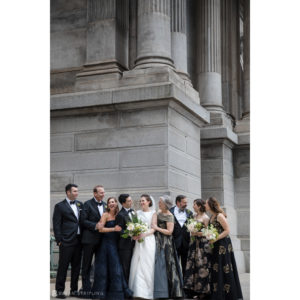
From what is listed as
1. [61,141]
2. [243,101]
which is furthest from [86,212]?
[243,101]

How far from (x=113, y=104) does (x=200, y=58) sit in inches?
306

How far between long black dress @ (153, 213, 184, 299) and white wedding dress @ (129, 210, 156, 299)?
101 mm

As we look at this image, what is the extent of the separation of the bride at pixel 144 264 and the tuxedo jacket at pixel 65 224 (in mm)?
1255

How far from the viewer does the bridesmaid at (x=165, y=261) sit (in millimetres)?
10523

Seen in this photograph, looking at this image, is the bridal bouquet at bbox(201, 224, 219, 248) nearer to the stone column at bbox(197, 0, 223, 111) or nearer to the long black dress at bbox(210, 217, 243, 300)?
the long black dress at bbox(210, 217, 243, 300)

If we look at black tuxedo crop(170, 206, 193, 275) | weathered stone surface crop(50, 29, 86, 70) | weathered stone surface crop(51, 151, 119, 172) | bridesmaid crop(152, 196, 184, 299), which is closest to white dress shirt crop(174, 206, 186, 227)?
black tuxedo crop(170, 206, 193, 275)

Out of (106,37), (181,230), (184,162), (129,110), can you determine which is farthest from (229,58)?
(181,230)

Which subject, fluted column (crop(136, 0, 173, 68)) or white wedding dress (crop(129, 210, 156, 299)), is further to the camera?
fluted column (crop(136, 0, 173, 68))

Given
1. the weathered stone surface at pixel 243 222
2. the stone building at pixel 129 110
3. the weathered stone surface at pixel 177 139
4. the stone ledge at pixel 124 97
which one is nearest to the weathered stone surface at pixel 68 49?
the stone building at pixel 129 110

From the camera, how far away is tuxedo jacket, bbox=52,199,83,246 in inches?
429

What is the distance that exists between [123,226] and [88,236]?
862 mm

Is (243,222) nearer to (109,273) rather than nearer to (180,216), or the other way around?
(180,216)

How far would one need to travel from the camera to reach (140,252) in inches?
424

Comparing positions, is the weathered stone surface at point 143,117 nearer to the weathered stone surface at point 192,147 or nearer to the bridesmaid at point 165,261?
the weathered stone surface at point 192,147
